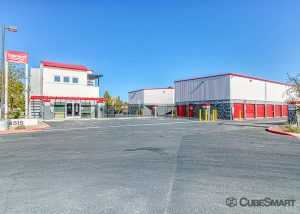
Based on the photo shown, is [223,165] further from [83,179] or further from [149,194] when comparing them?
[83,179]

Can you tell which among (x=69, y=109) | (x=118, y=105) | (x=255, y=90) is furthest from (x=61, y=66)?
(x=118, y=105)

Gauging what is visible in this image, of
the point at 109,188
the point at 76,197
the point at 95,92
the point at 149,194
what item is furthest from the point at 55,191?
the point at 95,92

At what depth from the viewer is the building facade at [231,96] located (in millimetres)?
37031

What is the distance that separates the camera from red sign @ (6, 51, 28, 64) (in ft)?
69.4

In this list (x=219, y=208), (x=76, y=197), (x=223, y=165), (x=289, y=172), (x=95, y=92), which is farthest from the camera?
(x=95, y=92)

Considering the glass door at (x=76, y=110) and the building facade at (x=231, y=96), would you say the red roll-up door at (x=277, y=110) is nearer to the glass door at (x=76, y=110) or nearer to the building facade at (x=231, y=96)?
the building facade at (x=231, y=96)

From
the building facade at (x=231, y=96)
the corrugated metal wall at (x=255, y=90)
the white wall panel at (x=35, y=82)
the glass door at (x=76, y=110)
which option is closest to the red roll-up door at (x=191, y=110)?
the building facade at (x=231, y=96)

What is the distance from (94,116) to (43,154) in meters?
29.3

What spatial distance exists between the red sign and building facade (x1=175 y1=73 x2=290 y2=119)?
2487 cm

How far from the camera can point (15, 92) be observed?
2548cm

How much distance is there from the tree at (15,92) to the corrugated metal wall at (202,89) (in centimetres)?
2600

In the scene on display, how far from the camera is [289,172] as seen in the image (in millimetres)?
6594

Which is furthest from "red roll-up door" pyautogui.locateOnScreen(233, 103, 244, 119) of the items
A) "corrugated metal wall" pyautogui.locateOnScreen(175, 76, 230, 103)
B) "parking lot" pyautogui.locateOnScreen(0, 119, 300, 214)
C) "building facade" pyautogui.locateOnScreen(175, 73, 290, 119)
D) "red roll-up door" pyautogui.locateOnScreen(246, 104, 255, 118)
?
A: "parking lot" pyautogui.locateOnScreen(0, 119, 300, 214)

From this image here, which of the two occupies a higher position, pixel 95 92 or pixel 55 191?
pixel 95 92
